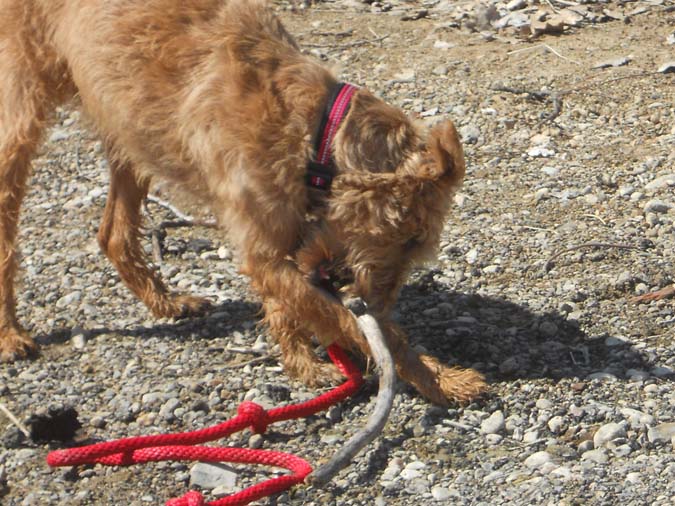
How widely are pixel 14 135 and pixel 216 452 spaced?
204 centimetres

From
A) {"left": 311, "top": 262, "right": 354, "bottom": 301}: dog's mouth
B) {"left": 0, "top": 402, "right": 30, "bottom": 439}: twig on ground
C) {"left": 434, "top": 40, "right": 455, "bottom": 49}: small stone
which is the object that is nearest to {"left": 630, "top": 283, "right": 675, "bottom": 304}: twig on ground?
{"left": 311, "top": 262, "right": 354, "bottom": 301}: dog's mouth

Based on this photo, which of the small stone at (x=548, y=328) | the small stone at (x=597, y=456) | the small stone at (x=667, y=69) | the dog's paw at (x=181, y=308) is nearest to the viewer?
the small stone at (x=597, y=456)

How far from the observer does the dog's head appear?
14.7 ft

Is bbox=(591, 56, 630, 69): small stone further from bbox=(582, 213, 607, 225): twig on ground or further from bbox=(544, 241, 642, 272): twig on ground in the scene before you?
bbox=(544, 241, 642, 272): twig on ground

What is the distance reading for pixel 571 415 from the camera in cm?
472

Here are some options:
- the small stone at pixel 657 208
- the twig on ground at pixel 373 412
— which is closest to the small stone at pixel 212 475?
the twig on ground at pixel 373 412

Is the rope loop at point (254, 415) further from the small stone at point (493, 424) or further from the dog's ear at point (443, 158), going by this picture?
the dog's ear at point (443, 158)

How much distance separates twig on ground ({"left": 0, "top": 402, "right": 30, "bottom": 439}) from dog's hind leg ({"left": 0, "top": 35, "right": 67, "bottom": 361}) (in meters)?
0.47

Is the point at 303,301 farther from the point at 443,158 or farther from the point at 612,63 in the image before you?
the point at 612,63

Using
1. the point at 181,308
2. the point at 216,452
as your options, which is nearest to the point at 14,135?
the point at 181,308

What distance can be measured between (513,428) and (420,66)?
13.7ft

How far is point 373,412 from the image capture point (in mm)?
4516

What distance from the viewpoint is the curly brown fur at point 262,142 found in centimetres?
453

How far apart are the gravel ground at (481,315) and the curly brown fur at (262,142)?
35 cm
